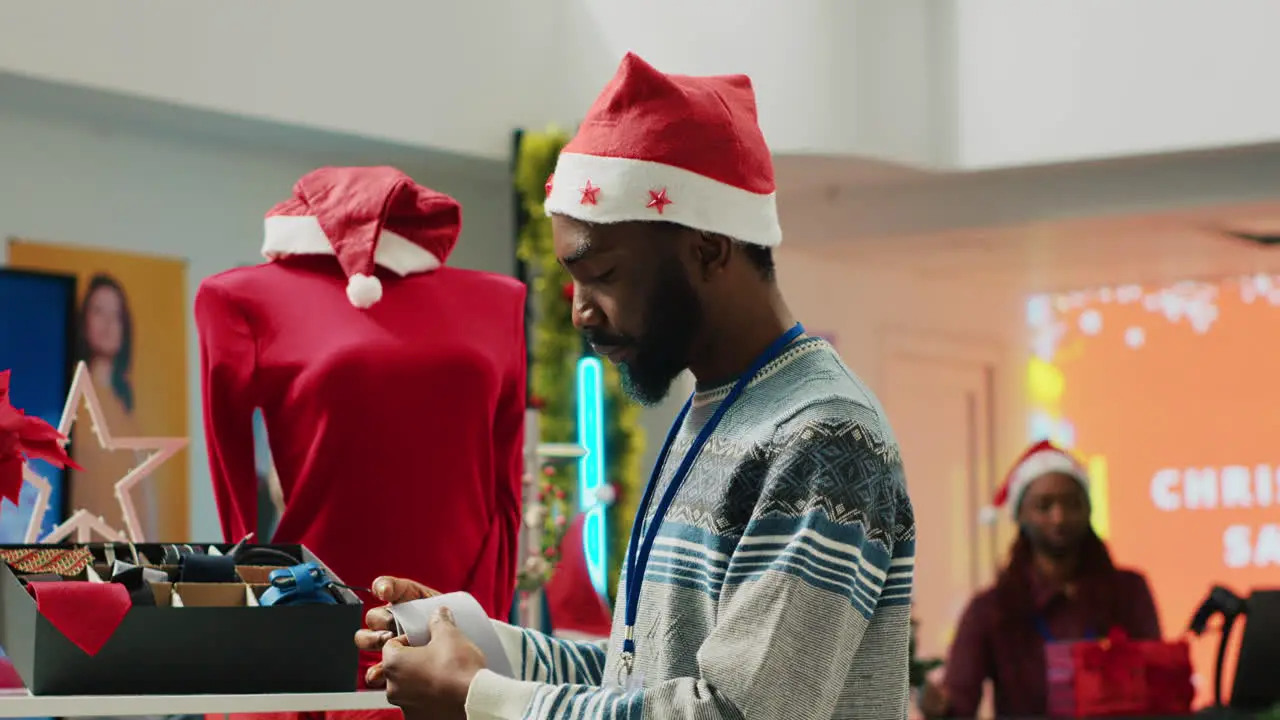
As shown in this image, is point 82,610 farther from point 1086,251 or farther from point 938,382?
point 938,382

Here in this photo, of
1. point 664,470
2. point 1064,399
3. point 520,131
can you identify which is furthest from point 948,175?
point 664,470

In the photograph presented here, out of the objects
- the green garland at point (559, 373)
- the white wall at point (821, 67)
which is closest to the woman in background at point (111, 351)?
the white wall at point (821, 67)

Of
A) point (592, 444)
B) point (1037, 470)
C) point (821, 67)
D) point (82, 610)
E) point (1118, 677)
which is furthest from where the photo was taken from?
point (821, 67)

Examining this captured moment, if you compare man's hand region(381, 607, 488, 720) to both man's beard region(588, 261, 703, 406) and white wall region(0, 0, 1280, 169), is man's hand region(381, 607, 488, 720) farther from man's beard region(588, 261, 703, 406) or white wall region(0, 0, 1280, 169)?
white wall region(0, 0, 1280, 169)

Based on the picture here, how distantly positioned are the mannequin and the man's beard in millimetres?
881

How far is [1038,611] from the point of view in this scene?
529 centimetres

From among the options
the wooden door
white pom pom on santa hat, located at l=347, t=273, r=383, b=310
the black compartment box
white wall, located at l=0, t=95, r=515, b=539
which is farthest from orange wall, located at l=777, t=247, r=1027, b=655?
the black compartment box

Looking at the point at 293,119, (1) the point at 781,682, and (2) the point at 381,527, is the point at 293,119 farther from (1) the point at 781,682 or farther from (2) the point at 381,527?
(1) the point at 781,682

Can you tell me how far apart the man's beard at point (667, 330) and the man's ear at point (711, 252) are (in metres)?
0.03

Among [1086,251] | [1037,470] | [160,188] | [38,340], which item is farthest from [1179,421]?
[38,340]

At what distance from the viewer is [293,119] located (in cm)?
633

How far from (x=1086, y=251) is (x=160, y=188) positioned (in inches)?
178

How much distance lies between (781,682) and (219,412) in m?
1.30

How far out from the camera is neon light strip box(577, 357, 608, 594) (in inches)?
A: 269
